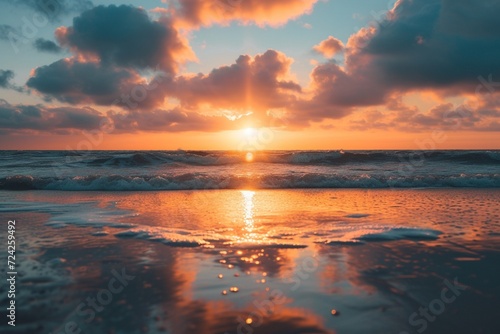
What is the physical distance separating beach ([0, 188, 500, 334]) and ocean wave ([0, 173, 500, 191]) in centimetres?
715

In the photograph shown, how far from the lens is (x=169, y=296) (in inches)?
151

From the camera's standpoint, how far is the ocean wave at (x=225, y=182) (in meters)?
16.2

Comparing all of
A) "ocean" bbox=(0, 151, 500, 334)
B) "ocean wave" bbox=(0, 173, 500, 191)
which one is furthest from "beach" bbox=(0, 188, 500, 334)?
"ocean wave" bbox=(0, 173, 500, 191)

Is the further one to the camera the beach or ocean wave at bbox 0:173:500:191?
ocean wave at bbox 0:173:500:191

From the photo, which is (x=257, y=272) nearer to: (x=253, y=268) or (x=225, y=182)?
(x=253, y=268)

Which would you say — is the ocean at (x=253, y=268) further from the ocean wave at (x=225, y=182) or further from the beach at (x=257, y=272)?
the ocean wave at (x=225, y=182)

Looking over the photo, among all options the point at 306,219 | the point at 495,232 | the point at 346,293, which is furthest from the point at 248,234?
the point at 495,232

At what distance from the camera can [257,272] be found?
464cm

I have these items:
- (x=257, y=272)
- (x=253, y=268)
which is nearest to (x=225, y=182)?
(x=253, y=268)

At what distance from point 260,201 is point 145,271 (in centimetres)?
730

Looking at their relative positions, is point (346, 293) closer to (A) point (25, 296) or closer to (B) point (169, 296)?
(B) point (169, 296)

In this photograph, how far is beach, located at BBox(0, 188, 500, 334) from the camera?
10.8 ft

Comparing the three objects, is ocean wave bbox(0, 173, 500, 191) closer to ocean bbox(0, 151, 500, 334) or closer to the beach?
ocean bbox(0, 151, 500, 334)

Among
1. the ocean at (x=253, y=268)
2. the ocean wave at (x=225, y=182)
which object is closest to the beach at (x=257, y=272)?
the ocean at (x=253, y=268)
